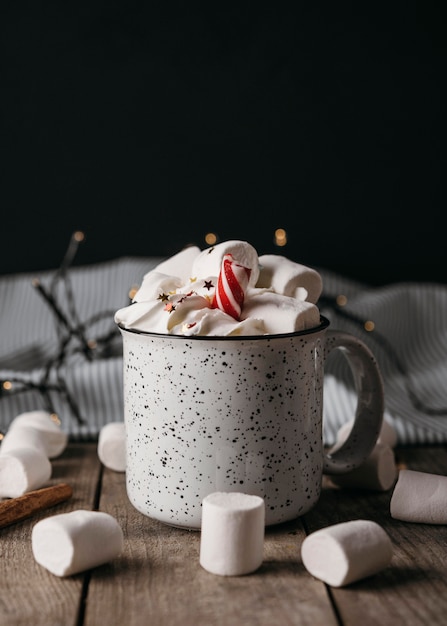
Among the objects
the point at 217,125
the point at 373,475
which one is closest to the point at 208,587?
the point at 373,475

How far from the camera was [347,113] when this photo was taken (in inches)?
86.0

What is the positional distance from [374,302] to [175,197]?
64 centimetres

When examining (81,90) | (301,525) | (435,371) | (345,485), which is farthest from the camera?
(81,90)

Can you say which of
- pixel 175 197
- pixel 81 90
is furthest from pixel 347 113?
pixel 81 90

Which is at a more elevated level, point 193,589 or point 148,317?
point 148,317

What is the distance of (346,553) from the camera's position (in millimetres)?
742

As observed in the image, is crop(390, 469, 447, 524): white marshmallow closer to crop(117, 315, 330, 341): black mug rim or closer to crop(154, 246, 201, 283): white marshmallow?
crop(117, 315, 330, 341): black mug rim

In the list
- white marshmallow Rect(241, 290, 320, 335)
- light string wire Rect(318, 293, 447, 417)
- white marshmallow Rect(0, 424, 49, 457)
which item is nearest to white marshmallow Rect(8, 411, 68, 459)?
white marshmallow Rect(0, 424, 49, 457)

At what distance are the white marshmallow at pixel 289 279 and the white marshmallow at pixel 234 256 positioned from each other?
14 millimetres

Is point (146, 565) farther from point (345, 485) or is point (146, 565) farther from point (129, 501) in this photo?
point (345, 485)

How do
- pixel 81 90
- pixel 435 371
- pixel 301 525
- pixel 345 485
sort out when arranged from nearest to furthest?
pixel 301 525, pixel 345 485, pixel 435 371, pixel 81 90

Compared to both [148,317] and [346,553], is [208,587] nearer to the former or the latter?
[346,553]

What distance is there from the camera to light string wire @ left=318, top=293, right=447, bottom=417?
1.48 meters

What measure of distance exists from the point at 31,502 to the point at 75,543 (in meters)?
0.20
